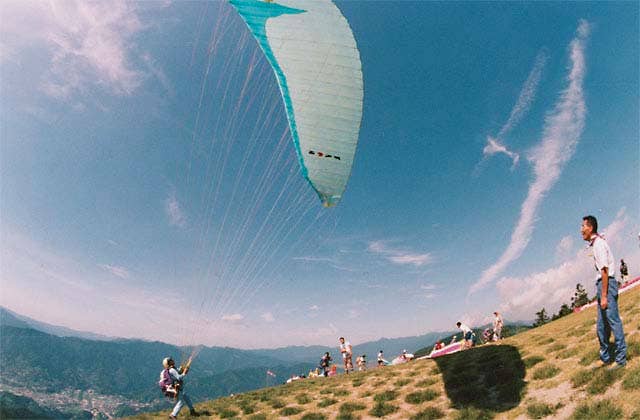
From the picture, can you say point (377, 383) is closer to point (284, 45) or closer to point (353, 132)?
point (353, 132)

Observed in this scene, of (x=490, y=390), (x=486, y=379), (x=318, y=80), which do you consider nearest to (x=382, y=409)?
(x=490, y=390)

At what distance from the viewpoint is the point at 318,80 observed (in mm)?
10750

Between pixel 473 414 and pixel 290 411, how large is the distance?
5.40 m

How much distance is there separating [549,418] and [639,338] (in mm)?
2880

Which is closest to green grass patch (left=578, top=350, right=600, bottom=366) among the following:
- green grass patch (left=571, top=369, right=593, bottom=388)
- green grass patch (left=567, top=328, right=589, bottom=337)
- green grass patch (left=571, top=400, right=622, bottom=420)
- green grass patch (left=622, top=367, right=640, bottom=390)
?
green grass patch (left=571, top=369, right=593, bottom=388)

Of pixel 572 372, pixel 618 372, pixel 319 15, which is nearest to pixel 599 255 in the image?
pixel 618 372

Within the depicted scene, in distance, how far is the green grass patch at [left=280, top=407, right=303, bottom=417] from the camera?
395 inches

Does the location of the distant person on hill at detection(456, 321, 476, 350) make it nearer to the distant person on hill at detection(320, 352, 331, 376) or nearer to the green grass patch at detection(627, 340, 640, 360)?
the distant person on hill at detection(320, 352, 331, 376)

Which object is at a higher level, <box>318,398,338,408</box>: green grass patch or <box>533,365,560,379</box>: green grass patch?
<box>533,365,560,379</box>: green grass patch

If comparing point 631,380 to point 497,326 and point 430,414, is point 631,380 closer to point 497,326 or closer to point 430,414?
point 430,414

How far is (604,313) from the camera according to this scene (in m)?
6.62

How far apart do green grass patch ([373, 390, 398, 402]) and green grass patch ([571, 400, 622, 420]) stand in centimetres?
485

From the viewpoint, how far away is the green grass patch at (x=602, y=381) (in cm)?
610

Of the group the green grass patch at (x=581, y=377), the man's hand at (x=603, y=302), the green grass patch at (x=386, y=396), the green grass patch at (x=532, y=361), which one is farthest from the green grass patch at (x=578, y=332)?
the green grass patch at (x=386, y=396)
